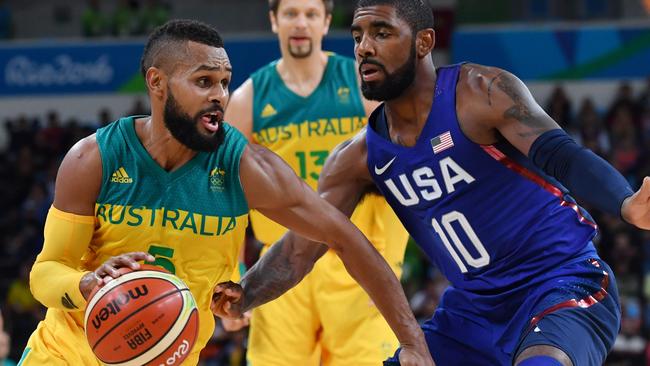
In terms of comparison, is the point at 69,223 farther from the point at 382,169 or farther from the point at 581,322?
the point at 581,322

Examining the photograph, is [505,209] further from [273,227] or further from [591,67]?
[591,67]

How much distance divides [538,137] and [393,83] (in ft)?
2.48

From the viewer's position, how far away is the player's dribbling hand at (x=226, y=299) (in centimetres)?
443

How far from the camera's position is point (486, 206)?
4465 millimetres

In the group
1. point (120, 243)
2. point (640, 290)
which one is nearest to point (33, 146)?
point (640, 290)

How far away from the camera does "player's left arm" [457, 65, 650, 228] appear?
3740 millimetres

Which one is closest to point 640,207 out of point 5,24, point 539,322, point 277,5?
point 539,322

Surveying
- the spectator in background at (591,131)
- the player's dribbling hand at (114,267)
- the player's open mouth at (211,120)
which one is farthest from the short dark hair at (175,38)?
the spectator in background at (591,131)

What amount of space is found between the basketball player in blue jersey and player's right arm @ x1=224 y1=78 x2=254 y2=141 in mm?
1466

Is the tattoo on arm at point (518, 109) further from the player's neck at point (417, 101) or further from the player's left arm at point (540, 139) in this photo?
the player's neck at point (417, 101)

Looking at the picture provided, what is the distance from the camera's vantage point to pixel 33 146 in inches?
632

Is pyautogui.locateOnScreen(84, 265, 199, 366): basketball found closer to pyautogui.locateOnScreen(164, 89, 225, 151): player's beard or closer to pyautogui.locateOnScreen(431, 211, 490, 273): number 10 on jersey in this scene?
pyautogui.locateOnScreen(164, 89, 225, 151): player's beard

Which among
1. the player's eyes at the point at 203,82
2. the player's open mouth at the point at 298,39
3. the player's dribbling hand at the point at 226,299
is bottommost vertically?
the player's dribbling hand at the point at 226,299

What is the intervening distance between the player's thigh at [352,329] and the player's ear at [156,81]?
1.93 m
